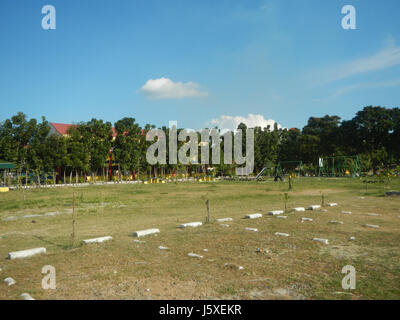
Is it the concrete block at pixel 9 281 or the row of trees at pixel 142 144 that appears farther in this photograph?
the row of trees at pixel 142 144

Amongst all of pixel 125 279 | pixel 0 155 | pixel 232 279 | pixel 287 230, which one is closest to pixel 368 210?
pixel 287 230

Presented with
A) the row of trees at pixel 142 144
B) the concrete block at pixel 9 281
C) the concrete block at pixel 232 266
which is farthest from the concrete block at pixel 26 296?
the row of trees at pixel 142 144

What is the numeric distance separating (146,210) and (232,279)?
35.5 feet

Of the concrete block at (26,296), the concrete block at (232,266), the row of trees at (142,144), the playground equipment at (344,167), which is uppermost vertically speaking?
the row of trees at (142,144)

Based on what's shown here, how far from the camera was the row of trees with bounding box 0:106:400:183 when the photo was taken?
1464 inches

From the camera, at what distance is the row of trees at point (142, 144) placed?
3719 centimetres

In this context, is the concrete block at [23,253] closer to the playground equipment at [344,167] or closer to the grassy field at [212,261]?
the grassy field at [212,261]

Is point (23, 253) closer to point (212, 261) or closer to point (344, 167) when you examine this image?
point (212, 261)

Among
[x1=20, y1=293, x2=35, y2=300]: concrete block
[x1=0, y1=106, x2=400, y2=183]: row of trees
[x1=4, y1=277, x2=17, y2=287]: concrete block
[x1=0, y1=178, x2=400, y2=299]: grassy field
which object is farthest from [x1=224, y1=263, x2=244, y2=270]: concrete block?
[x1=0, y1=106, x2=400, y2=183]: row of trees

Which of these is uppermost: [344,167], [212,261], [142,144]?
[142,144]

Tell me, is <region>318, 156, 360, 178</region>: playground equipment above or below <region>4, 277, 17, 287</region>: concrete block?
above

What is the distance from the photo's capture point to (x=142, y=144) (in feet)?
169

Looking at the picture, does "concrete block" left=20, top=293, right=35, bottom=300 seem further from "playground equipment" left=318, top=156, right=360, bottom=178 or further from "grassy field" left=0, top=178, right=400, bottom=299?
"playground equipment" left=318, top=156, right=360, bottom=178

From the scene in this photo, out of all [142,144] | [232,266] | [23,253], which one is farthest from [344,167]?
[23,253]
